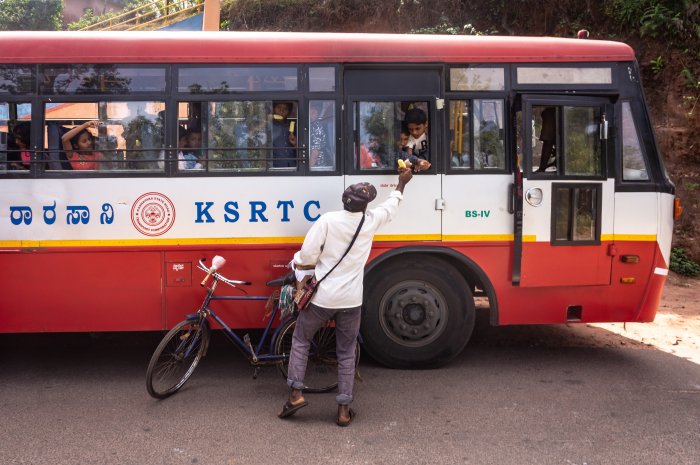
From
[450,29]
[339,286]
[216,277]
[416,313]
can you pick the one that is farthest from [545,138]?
[450,29]

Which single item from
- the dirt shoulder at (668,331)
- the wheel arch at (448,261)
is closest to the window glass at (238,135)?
the wheel arch at (448,261)

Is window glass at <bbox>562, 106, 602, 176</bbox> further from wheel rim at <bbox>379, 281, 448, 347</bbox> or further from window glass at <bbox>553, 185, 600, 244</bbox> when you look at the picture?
wheel rim at <bbox>379, 281, 448, 347</bbox>

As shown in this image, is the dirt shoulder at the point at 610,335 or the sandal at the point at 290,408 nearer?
the sandal at the point at 290,408

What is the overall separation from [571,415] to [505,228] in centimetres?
163

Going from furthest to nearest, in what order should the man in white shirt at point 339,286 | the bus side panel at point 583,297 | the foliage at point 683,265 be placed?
the foliage at point 683,265 → the bus side panel at point 583,297 → the man in white shirt at point 339,286

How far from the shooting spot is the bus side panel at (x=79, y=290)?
201 inches

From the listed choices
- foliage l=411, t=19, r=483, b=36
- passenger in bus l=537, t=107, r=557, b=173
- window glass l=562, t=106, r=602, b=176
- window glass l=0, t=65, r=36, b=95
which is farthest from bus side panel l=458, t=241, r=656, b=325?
foliage l=411, t=19, r=483, b=36

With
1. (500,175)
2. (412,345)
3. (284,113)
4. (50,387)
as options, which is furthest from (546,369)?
(50,387)

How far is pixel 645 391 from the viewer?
5.00 meters

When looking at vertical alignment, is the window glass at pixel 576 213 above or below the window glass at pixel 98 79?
below

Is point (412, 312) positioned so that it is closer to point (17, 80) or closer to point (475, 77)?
point (475, 77)

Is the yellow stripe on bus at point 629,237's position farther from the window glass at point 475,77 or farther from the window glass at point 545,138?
the window glass at point 475,77

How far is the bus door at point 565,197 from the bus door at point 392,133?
2.50 ft

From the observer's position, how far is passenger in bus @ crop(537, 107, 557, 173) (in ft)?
17.6
